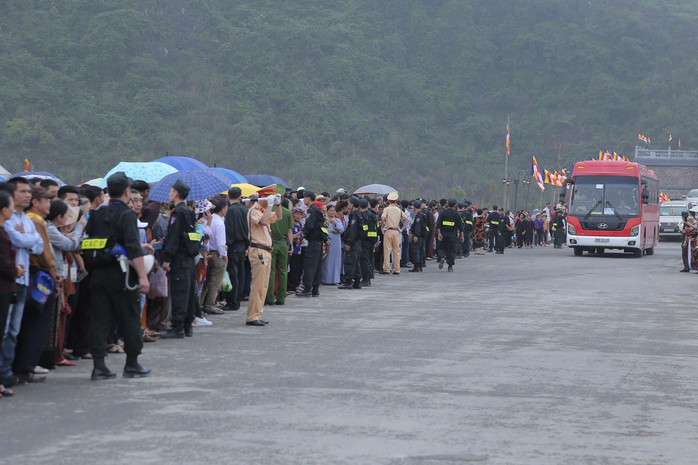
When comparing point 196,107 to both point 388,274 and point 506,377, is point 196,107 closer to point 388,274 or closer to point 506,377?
point 388,274

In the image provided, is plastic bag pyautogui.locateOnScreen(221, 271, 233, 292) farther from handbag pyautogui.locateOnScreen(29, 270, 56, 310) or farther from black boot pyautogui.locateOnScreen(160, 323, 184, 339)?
handbag pyautogui.locateOnScreen(29, 270, 56, 310)

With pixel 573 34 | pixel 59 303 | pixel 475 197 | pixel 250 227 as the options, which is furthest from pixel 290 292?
pixel 573 34

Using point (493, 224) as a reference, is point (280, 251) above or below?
below

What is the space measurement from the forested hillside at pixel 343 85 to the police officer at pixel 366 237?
55.5 metres

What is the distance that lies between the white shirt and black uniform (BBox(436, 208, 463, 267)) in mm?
12425

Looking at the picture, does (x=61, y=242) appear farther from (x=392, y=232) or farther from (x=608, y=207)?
(x=608, y=207)

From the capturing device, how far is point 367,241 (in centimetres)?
2111

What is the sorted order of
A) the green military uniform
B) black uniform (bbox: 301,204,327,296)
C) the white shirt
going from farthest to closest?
black uniform (bbox: 301,204,327,296) < the green military uniform < the white shirt

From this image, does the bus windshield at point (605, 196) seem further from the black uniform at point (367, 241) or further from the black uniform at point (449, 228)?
the black uniform at point (367, 241)

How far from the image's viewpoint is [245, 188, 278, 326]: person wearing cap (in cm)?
1412

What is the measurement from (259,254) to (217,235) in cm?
60

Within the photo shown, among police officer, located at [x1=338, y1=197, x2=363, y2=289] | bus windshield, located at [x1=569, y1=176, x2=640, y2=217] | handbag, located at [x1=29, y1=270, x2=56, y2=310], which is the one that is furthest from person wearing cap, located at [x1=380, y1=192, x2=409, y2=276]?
handbag, located at [x1=29, y1=270, x2=56, y2=310]

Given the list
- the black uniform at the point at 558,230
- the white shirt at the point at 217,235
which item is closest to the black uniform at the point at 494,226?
the black uniform at the point at 558,230

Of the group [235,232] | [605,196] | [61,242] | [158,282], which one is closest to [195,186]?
[235,232]
